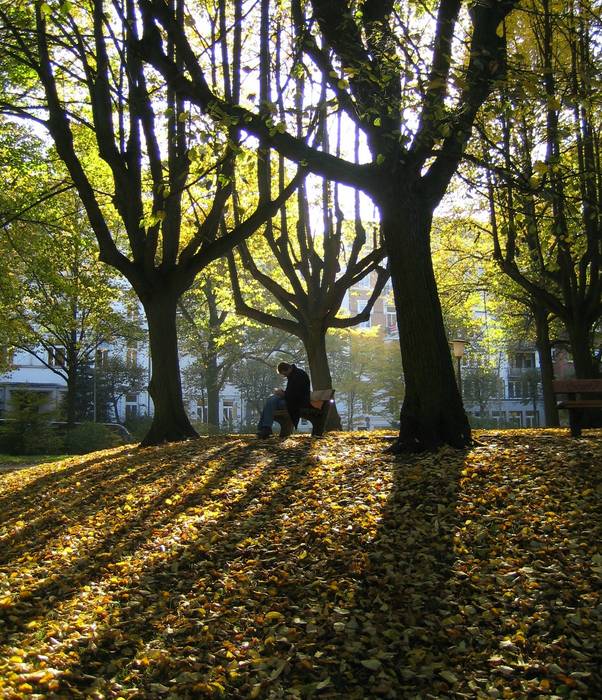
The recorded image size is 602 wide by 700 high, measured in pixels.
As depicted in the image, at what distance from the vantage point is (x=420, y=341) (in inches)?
336

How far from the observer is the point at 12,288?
2325cm

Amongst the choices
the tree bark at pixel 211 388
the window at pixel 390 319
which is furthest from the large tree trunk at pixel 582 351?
the window at pixel 390 319

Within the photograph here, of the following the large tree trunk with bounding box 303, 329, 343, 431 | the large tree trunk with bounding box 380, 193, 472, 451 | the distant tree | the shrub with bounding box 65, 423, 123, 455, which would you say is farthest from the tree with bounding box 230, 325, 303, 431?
the large tree trunk with bounding box 380, 193, 472, 451

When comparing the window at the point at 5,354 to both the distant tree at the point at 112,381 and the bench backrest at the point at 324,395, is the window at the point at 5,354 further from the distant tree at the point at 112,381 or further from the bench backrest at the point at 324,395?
the bench backrest at the point at 324,395

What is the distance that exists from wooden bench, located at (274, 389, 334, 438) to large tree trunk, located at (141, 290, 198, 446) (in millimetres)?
1958

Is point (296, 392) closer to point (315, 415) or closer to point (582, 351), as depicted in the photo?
point (315, 415)

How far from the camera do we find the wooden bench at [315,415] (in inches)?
490

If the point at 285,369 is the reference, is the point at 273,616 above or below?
below

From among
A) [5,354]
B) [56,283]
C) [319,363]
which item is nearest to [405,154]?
[319,363]

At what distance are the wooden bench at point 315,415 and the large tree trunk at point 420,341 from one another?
12.9 ft

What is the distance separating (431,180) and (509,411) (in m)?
54.1

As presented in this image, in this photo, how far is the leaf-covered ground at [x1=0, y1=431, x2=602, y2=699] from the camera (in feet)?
13.1

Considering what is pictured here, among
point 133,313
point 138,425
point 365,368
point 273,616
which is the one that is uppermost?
point 133,313

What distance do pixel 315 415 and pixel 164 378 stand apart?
3230 mm
